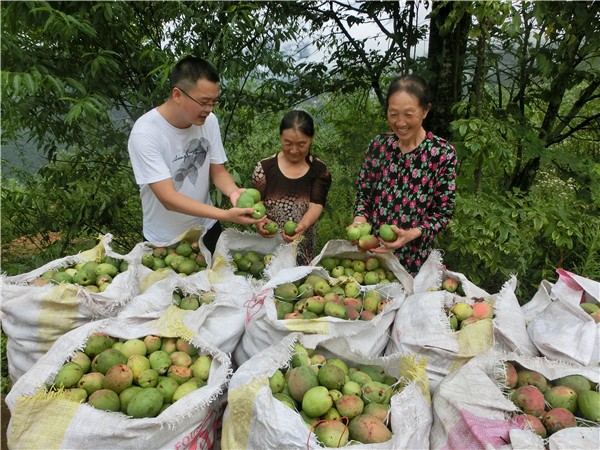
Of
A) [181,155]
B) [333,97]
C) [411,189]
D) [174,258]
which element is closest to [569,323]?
[411,189]

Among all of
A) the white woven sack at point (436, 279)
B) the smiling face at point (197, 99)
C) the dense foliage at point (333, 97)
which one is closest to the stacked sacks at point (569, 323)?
the white woven sack at point (436, 279)

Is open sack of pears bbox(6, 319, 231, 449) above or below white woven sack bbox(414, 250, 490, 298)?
below

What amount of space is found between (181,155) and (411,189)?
4.49 feet

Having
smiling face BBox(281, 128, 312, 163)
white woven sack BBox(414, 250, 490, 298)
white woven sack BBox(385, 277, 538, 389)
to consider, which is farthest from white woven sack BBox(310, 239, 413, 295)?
smiling face BBox(281, 128, 312, 163)

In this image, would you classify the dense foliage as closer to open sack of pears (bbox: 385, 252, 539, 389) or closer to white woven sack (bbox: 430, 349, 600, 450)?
open sack of pears (bbox: 385, 252, 539, 389)

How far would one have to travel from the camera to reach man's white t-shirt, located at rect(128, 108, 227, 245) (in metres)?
2.41

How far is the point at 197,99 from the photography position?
241cm

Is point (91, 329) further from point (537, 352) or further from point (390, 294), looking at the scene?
point (537, 352)

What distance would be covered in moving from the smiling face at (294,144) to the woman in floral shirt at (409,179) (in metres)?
0.45

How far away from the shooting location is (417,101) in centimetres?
229

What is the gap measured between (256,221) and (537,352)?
157 centimetres

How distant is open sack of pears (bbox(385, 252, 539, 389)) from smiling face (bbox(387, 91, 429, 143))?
0.87 m

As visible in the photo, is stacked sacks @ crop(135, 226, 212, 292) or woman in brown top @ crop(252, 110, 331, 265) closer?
stacked sacks @ crop(135, 226, 212, 292)

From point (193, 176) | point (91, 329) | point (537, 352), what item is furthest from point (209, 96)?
point (537, 352)
